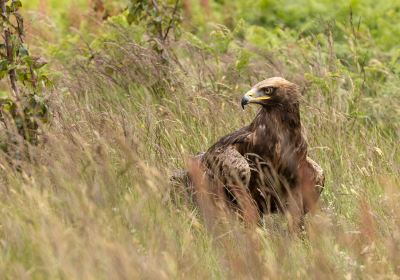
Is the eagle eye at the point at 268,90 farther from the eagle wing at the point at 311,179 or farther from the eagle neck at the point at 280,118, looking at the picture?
the eagle wing at the point at 311,179

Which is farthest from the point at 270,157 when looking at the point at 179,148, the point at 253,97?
the point at 179,148

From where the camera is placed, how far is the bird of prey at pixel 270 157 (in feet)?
21.2

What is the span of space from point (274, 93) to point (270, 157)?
40cm

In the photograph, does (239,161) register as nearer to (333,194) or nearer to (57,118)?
(333,194)

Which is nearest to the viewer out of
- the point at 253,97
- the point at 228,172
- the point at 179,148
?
the point at 228,172

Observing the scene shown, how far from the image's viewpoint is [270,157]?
→ 6.60m

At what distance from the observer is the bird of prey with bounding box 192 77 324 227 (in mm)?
6469

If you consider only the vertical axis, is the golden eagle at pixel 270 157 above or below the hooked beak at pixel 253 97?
below

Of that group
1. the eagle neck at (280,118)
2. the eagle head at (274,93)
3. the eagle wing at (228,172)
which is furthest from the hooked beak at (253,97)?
the eagle wing at (228,172)

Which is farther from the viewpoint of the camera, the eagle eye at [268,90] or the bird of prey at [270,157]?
the eagle eye at [268,90]

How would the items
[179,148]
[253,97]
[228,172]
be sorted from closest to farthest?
[228,172], [253,97], [179,148]

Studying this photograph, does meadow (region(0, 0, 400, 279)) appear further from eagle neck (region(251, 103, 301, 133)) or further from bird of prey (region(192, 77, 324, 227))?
eagle neck (region(251, 103, 301, 133))

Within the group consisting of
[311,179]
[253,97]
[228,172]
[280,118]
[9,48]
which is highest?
[9,48]

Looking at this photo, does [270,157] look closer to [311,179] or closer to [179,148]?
[311,179]
